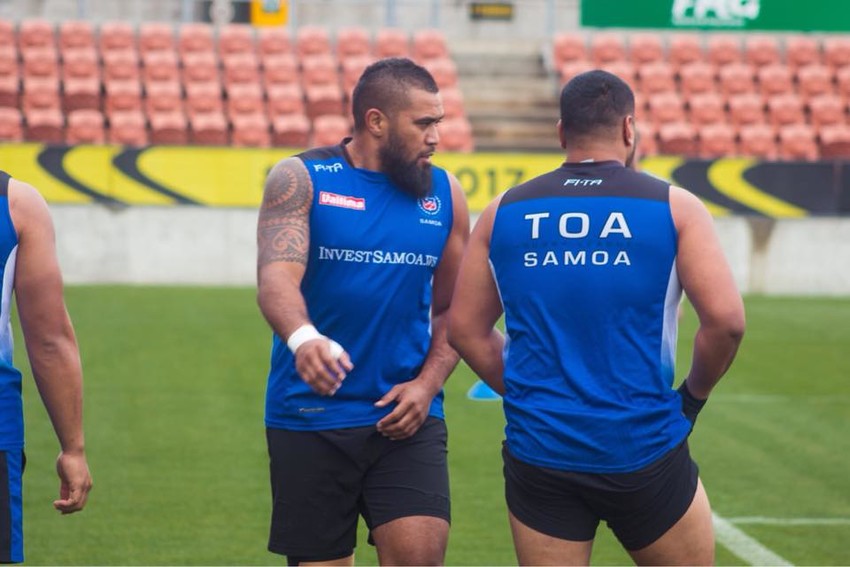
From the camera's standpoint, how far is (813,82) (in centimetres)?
2433

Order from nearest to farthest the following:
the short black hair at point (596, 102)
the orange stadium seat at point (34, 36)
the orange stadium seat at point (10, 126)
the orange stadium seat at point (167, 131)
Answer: the short black hair at point (596, 102) < the orange stadium seat at point (10, 126) < the orange stadium seat at point (167, 131) < the orange stadium seat at point (34, 36)

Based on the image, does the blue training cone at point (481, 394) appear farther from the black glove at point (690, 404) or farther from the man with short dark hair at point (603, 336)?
the man with short dark hair at point (603, 336)

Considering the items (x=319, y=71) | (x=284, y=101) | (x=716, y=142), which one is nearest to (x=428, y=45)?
(x=319, y=71)

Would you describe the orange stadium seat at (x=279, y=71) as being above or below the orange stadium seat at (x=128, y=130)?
above

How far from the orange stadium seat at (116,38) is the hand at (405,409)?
19583 mm

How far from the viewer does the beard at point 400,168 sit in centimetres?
459

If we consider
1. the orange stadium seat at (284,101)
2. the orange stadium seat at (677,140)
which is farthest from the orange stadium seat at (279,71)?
the orange stadium seat at (677,140)

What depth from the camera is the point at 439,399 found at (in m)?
4.76

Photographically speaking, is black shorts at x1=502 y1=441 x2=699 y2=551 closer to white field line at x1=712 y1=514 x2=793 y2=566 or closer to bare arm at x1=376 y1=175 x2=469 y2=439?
bare arm at x1=376 y1=175 x2=469 y2=439

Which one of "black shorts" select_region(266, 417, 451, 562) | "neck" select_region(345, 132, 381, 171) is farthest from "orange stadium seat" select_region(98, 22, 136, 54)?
"black shorts" select_region(266, 417, 451, 562)

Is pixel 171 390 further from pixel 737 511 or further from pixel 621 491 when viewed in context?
pixel 621 491

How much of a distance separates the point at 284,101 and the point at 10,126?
429 cm

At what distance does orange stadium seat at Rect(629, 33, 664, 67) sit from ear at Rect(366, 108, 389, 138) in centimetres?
2092

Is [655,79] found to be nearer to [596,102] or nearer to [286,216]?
[286,216]
